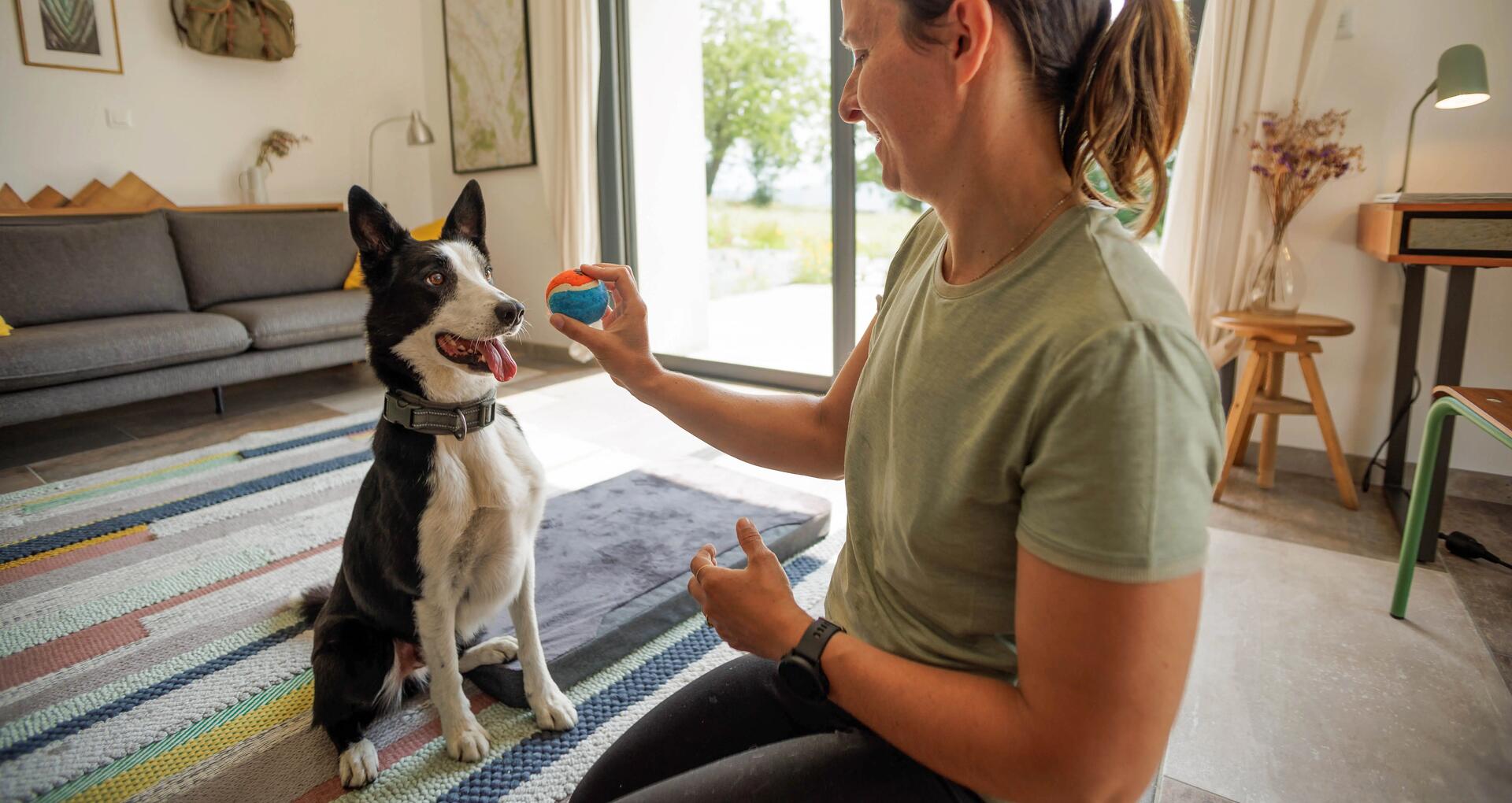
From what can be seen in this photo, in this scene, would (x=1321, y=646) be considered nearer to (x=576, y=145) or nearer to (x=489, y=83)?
(x=576, y=145)

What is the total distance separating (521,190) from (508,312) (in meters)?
4.11

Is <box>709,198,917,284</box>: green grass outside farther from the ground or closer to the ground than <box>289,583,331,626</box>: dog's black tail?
farther from the ground

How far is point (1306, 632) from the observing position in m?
1.82

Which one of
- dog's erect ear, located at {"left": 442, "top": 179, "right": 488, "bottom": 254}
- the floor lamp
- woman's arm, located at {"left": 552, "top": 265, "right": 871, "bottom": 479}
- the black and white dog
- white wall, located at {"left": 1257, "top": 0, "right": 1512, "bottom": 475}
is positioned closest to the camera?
woman's arm, located at {"left": 552, "top": 265, "right": 871, "bottom": 479}

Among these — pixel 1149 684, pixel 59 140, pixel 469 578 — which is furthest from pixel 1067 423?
pixel 59 140

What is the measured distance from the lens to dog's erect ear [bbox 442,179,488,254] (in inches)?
61.2

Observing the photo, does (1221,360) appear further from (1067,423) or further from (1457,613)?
(1067,423)

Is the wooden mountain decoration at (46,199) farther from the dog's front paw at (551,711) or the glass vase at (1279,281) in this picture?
the glass vase at (1279,281)

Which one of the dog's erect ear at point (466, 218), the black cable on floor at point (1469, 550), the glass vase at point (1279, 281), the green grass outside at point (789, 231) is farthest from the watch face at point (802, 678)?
the green grass outside at point (789, 231)

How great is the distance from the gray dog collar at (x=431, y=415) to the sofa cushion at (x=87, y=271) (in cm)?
330

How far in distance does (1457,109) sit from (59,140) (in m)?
6.10

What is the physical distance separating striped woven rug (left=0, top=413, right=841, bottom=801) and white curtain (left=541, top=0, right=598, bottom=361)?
2416 mm

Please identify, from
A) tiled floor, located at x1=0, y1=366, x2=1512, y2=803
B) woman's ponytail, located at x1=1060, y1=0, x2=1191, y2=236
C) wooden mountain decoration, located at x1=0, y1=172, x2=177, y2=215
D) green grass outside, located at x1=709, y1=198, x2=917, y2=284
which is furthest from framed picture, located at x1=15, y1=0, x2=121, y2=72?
woman's ponytail, located at x1=1060, y1=0, x2=1191, y2=236

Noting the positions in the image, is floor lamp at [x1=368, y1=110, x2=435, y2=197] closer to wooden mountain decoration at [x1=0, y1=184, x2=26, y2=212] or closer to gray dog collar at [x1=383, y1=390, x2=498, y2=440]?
wooden mountain decoration at [x1=0, y1=184, x2=26, y2=212]
